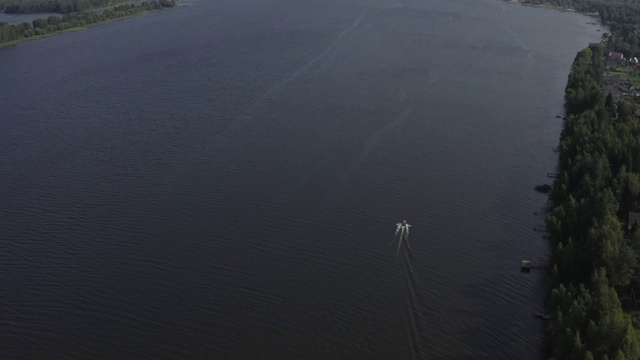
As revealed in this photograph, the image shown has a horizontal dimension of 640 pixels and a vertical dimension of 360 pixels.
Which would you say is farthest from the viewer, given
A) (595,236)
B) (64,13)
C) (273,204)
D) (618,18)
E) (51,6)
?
(51,6)

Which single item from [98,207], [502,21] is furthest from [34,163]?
[502,21]

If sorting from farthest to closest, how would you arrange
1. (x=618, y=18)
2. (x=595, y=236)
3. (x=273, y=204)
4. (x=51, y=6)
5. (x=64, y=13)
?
(x=51, y=6)
(x=64, y=13)
(x=618, y=18)
(x=273, y=204)
(x=595, y=236)

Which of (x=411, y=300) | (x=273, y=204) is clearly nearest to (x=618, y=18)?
(x=273, y=204)

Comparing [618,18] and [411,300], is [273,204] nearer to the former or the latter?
[411,300]

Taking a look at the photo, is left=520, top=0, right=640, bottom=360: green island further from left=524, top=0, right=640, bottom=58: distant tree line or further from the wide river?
left=524, top=0, right=640, bottom=58: distant tree line

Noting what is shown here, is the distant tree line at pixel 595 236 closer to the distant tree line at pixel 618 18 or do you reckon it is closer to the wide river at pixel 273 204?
the wide river at pixel 273 204

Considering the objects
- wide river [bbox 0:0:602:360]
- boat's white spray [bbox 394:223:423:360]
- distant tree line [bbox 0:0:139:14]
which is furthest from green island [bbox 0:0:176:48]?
boat's white spray [bbox 394:223:423:360]

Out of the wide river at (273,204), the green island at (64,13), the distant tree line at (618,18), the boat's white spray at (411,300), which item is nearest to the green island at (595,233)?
the wide river at (273,204)
